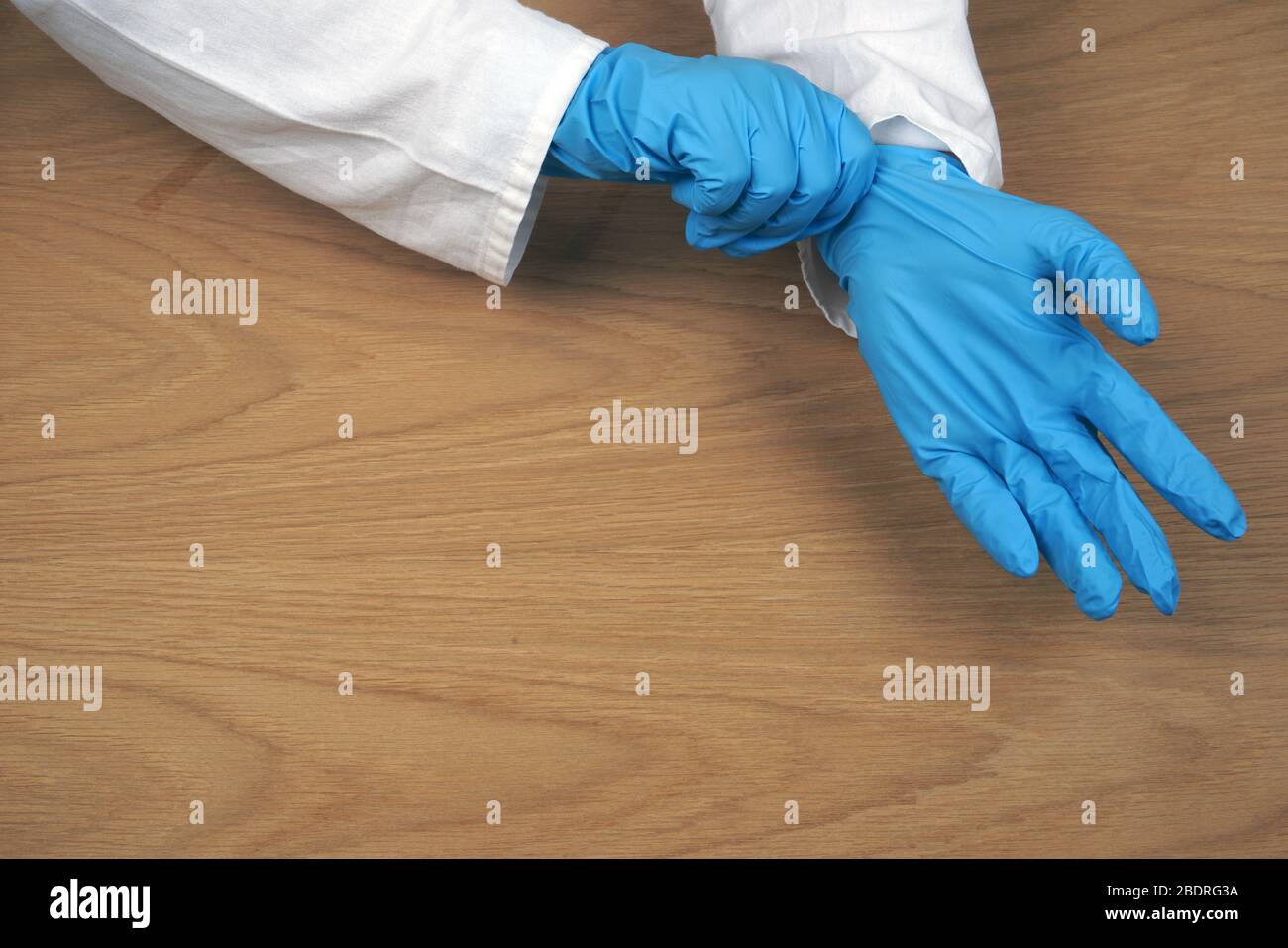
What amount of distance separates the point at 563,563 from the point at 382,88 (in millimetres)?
315

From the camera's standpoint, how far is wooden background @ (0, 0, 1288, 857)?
25.9 inches

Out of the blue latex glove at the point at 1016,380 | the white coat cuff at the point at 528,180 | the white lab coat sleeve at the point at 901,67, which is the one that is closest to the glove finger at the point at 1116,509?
the blue latex glove at the point at 1016,380

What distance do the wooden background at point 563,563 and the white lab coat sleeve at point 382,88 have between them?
60 millimetres

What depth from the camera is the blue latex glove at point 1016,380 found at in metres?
0.65

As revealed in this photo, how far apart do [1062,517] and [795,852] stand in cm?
25

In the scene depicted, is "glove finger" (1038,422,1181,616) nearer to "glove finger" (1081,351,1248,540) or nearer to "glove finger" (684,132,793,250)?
"glove finger" (1081,351,1248,540)

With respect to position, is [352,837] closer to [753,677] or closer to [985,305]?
[753,677]

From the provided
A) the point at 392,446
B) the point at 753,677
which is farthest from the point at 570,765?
the point at 392,446

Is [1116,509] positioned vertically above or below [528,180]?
below

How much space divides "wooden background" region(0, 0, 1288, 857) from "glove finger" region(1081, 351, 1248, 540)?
0.22 feet

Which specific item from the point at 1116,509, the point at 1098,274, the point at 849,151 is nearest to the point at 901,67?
the point at 849,151

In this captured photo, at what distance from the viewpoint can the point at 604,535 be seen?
703 mm

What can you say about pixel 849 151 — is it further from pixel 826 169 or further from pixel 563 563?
pixel 563 563

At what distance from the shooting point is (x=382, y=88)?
2.25 ft
